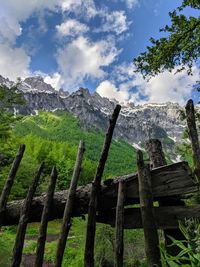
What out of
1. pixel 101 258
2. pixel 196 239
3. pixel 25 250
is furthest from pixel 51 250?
pixel 196 239

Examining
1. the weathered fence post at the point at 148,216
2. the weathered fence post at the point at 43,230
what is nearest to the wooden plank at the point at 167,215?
the weathered fence post at the point at 148,216

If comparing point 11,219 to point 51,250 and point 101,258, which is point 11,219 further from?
point 51,250

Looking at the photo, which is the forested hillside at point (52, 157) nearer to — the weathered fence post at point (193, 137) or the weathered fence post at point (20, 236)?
the weathered fence post at point (20, 236)

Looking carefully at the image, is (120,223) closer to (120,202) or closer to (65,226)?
(120,202)

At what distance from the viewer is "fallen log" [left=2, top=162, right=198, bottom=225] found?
206 inches

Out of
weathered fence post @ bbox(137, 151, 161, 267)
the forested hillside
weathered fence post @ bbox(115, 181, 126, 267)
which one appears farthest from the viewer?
the forested hillside

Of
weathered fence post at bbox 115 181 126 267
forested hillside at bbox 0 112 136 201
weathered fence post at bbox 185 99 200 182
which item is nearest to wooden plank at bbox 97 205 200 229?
weathered fence post at bbox 115 181 126 267

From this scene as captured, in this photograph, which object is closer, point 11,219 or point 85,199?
point 85,199

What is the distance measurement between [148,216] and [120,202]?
580 mm

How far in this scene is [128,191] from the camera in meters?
5.34

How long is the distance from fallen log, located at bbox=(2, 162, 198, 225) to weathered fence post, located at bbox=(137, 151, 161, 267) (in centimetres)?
41

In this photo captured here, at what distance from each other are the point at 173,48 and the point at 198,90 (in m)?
1.84

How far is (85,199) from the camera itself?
5.54 meters

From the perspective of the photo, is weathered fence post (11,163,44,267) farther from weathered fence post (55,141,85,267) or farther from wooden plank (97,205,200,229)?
wooden plank (97,205,200,229)
